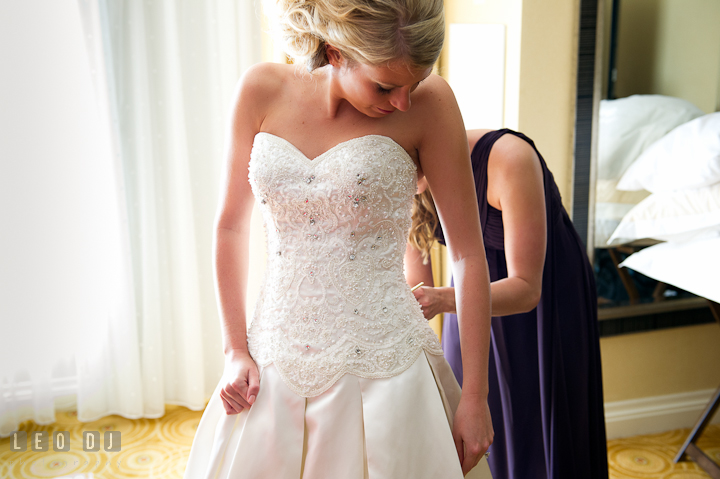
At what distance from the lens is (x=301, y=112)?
0.93 meters

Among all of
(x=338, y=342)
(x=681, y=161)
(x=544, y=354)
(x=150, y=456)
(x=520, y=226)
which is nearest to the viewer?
(x=338, y=342)

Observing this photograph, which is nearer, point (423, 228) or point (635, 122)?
point (423, 228)

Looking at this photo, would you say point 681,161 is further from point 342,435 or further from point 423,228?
point 342,435

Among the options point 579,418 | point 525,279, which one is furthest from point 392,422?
point 579,418

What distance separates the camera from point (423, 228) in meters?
1.41

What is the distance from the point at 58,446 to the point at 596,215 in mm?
2620

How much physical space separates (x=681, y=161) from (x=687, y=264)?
397 millimetres

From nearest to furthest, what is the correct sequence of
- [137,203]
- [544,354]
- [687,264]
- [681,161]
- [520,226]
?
[520,226]
[544,354]
[687,264]
[681,161]
[137,203]

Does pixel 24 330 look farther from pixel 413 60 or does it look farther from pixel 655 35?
pixel 655 35

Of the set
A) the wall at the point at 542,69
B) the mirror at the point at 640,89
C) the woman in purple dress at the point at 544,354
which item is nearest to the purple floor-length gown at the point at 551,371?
the woman in purple dress at the point at 544,354

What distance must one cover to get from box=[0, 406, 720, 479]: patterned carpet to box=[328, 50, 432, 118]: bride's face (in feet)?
6.37

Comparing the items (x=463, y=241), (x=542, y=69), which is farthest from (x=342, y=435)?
(x=542, y=69)

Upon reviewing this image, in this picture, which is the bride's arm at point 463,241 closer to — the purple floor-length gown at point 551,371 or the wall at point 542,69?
the purple floor-length gown at point 551,371

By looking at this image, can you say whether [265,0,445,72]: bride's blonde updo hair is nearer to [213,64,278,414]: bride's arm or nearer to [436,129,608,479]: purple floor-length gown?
[213,64,278,414]: bride's arm
